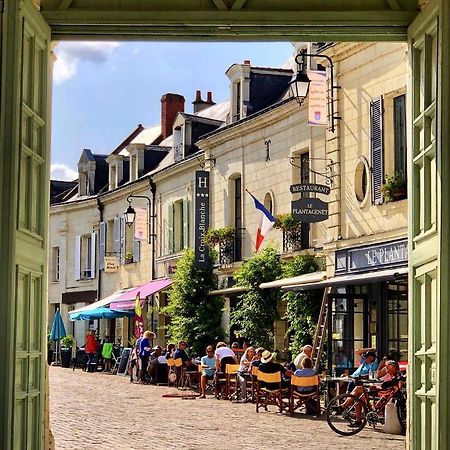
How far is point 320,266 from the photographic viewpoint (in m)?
23.7

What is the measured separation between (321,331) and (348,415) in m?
6.49

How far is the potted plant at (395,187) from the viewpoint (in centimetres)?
1948

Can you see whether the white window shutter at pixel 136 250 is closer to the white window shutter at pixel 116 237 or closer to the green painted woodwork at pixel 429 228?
the white window shutter at pixel 116 237

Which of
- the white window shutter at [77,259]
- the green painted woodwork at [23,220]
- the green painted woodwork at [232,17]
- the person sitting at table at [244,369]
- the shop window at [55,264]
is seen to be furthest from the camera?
the shop window at [55,264]

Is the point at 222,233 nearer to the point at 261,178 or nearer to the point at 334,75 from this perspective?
the point at 261,178

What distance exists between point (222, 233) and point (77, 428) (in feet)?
45.7

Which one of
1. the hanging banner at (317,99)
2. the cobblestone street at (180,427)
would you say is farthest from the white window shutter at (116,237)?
the hanging banner at (317,99)

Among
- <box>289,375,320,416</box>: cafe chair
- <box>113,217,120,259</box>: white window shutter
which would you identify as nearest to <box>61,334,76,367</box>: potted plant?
<box>113,217,120,259</box>: white window shutter

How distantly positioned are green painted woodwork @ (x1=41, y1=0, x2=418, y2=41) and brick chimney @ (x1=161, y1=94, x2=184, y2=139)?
33.2 m

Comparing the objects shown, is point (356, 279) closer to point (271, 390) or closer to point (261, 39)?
point (271, 390)

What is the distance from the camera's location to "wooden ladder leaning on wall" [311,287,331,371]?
21234mm

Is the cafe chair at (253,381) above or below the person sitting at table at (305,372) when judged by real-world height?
below

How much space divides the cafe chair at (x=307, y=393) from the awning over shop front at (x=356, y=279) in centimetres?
223

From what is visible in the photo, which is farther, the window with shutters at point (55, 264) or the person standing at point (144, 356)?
the window with shutters at point (55, 264)
